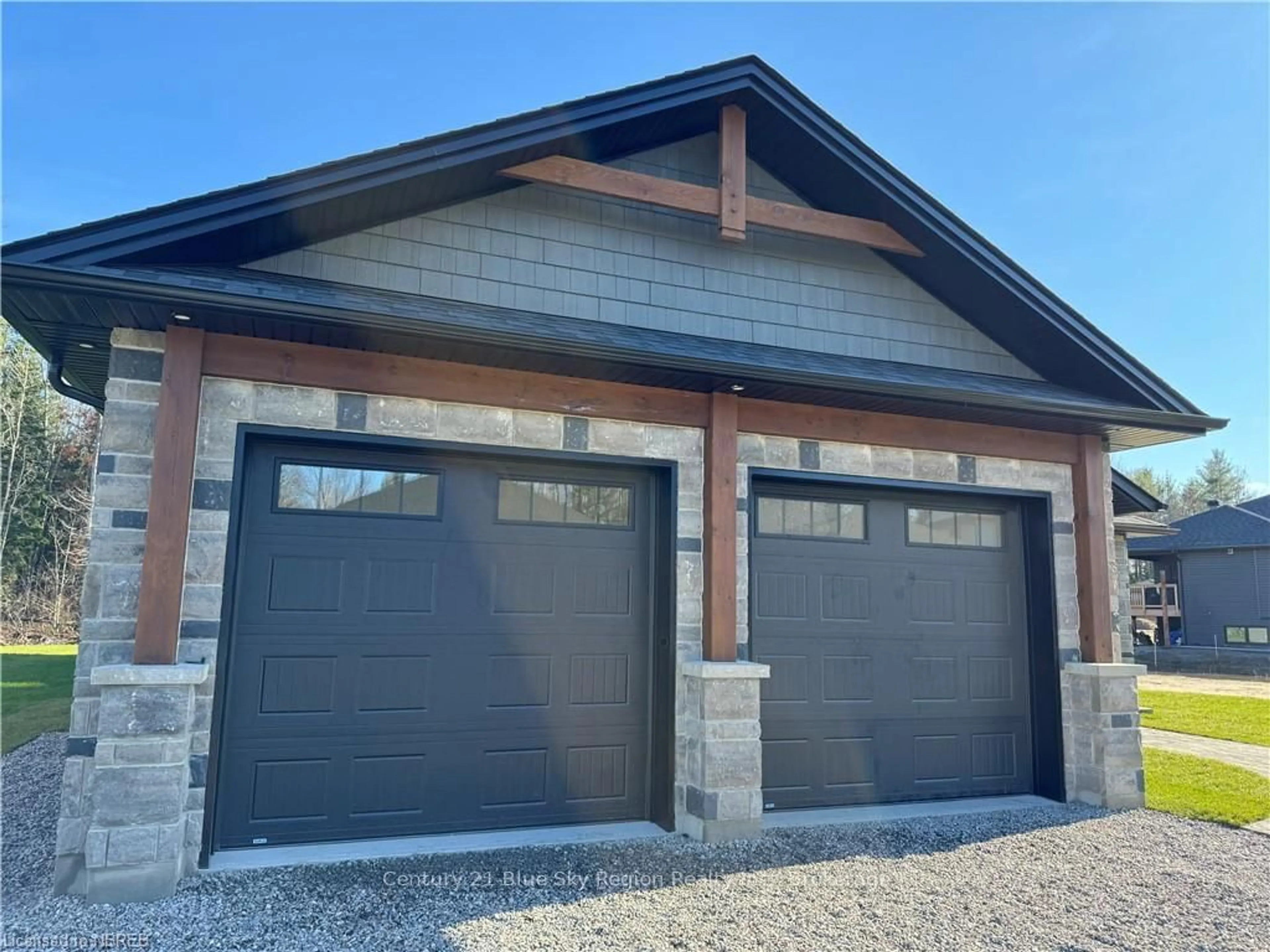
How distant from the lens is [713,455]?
5.66 m

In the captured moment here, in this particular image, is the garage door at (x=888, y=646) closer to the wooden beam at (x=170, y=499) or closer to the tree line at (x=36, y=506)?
the wooden beam at (x=170, y=499)

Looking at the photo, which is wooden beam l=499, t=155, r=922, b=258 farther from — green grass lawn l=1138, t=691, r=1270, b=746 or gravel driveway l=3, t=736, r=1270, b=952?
green grass lawn l=1138, t=691, r=1270, b=746

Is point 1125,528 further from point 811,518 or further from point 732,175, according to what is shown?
point 732,175

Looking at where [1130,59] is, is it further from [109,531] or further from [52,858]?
[52,858]

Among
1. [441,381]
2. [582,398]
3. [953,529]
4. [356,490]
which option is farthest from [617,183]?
[953,529]

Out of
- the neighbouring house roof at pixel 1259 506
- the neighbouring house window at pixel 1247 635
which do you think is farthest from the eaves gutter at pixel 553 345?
the neighbouring house roof at pixel 1259 506

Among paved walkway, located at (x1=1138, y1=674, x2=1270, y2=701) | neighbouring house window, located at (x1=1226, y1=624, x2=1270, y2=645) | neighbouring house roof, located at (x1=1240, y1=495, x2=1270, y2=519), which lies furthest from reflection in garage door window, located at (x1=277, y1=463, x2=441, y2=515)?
neighbouring house roof, located at (x1=1240, y1=495, x2=1270, y2=519)

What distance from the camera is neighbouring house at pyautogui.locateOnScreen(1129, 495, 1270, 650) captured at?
2288 centimetres

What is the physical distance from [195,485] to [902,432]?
5046mm

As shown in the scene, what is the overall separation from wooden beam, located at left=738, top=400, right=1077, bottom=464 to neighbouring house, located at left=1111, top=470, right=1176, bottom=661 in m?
1.00

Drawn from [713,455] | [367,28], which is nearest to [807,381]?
[713,455]

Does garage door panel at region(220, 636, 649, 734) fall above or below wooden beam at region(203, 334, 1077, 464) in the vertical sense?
below

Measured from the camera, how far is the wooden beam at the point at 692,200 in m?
5.75

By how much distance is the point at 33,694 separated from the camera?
1116 centimetres
